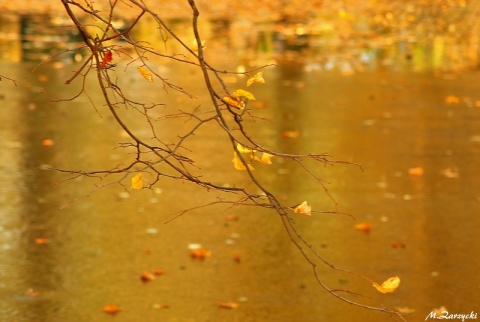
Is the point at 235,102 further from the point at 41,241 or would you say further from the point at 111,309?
the point at 41,241

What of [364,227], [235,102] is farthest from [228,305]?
[235,102]

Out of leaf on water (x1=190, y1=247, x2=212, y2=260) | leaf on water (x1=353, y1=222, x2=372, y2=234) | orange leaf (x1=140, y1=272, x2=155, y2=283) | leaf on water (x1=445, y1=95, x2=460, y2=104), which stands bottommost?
leaf on water (x1=445, y1=95, x2=460, y2=104)

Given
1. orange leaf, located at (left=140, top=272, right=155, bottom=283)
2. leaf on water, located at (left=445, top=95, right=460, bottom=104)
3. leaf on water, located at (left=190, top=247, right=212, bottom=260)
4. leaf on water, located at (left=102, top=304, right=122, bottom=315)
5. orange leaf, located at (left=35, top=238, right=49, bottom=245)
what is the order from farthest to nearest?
leaf on water, located at (left=445, top=95, right=460, bottom=104), orange leaf, located at (left=35, top=238, right=49, bottom=245), leaf on water, located at (left=190, top=247, right=212, bottom=260), orange leaf, located at (left=140, top=272, right=155, bottom=283), leaf on water, located at (left=102, top=304, right=122, bottom=315)

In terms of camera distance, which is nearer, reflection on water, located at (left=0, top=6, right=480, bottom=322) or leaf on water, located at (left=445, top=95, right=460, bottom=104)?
reflection on water, located at (left=0, top=6, right=480, bottom=322)

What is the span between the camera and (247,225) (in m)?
6.98

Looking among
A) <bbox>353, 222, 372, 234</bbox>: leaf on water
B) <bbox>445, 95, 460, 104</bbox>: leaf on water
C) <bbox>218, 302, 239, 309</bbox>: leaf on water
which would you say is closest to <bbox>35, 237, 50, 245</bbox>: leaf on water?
<bbox>218, 302, 239, 309</bbox>: leaf on water

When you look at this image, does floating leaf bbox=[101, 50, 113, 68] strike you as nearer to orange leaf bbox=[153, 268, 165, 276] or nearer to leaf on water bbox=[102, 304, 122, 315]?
leaf on water bbox=[102, 304, 122, 315]

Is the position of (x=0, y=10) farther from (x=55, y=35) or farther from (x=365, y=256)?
(x=365, y=256)

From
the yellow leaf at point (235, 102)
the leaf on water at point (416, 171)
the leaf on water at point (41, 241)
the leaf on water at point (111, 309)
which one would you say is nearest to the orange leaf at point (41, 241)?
the leaf on water at point (41, 241)

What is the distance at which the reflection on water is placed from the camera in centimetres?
560

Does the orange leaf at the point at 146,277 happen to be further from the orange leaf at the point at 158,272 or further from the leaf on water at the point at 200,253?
the leaf on water at the point at 200,253

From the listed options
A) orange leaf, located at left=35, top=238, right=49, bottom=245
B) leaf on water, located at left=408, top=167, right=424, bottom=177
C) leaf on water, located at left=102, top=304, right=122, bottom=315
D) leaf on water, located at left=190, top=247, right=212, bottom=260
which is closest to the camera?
leaf on water, located at left=102, top=304, right=122, bottom=315

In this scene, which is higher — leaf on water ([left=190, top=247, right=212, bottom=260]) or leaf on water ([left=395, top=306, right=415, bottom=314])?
leaf on water ([left=395, top=306, right=415, bottom=314])

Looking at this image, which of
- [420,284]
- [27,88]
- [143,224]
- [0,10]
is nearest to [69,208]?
[143,224]
